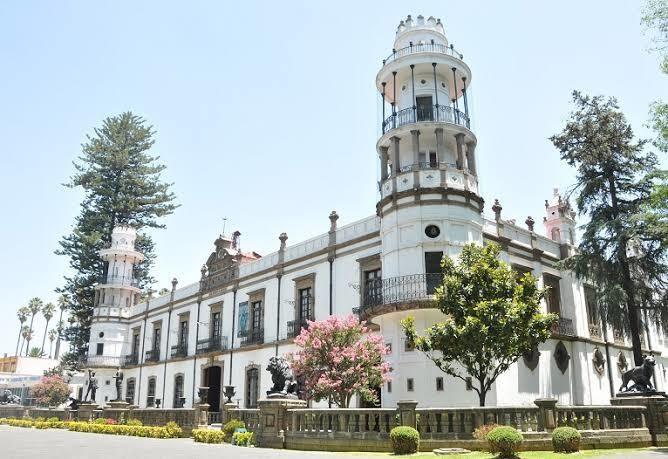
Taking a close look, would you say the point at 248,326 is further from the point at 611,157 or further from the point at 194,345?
the point at 611,157

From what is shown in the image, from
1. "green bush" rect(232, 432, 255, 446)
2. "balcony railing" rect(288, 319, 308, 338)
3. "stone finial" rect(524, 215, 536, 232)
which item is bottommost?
"green bush" rect(232, 432, 255, 446)

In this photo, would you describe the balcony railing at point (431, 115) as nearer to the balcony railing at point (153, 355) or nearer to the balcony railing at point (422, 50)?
the balcony railing at point (422, 50)

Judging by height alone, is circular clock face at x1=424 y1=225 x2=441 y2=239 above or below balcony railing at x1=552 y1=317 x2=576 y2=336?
above

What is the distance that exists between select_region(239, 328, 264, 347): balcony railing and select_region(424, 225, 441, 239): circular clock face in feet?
42.4

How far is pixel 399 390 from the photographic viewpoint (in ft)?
70.8

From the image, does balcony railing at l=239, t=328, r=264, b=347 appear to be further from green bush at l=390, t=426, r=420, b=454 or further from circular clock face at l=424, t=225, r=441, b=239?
green bush at l=390, t=426, r=420, b=454

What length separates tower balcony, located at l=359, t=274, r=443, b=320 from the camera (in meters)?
21.3

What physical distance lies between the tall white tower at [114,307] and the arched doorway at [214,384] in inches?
459

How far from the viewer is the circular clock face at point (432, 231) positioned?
22688 mm

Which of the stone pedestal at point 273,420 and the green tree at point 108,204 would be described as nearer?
the stone pedestal at point 273,420

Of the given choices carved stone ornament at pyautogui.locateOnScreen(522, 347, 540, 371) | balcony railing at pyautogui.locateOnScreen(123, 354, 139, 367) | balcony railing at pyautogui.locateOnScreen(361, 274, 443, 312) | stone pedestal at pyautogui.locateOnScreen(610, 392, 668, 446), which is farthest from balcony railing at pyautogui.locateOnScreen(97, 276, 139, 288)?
stone pedestal at pyautogui.locateOnScreen(610, 392, 668, 446)

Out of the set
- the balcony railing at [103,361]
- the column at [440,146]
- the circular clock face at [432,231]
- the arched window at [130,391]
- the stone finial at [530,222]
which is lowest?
the arched window at [130,391]

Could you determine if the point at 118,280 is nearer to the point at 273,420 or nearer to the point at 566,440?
the point at 273,420

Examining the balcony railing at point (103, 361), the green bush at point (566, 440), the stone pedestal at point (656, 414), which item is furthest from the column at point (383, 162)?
the balcony railing at point (103, 361)
